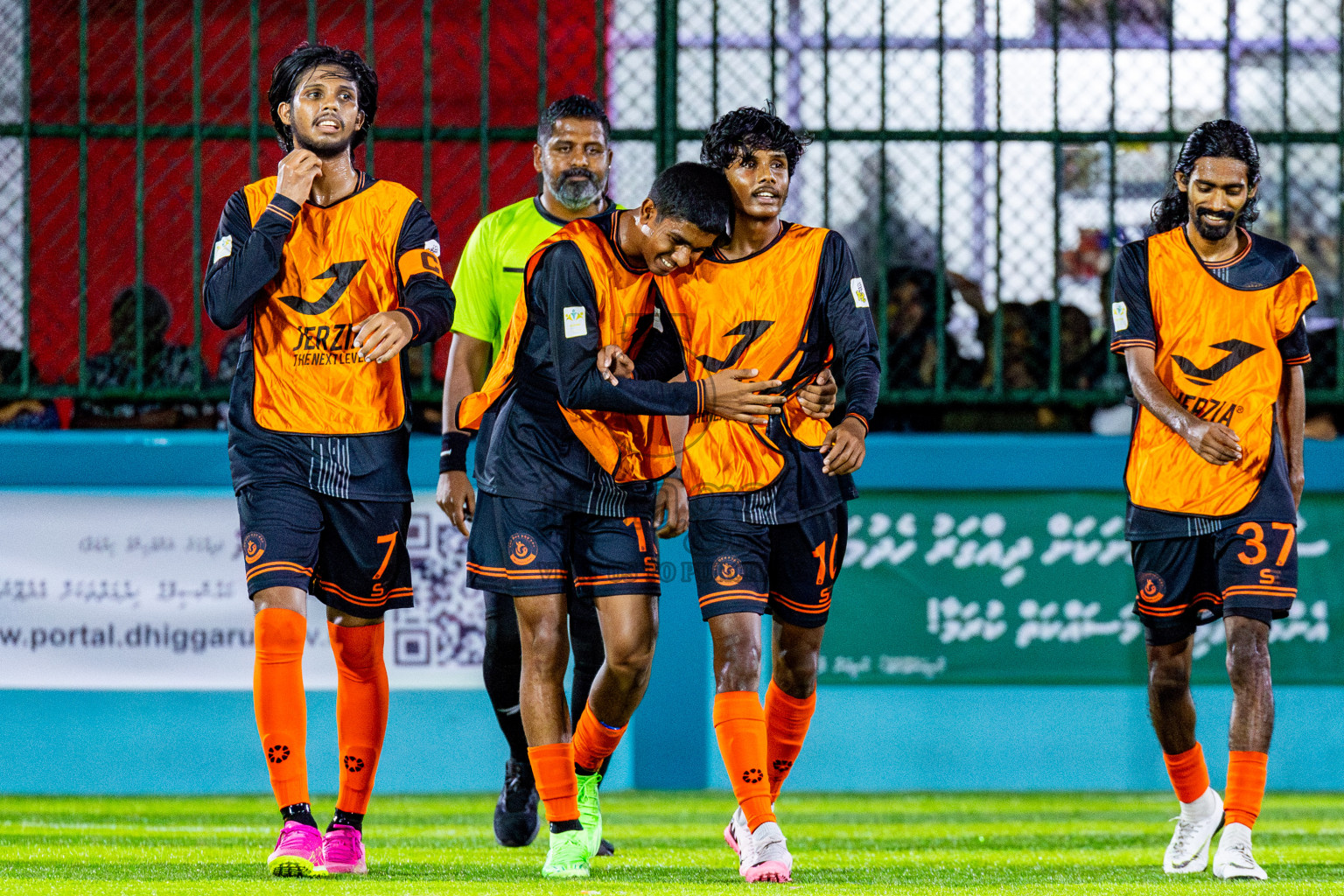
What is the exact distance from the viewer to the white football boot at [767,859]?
14.9ft

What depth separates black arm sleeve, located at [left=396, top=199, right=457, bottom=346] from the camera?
4.84m

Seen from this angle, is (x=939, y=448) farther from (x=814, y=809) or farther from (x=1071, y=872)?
Answer: (x=1071, y=872)

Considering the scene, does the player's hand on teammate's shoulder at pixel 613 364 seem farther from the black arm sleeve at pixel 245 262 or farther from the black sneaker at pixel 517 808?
the black sneaker at pixel 517 808

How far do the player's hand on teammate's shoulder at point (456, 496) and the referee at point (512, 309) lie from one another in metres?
0.03

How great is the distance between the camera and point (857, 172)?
9055 millimetres

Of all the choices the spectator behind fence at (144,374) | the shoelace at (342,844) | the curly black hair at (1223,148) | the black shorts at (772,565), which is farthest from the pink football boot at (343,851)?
the spectator behind fence at (144,374)

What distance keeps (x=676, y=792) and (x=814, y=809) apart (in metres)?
0.76

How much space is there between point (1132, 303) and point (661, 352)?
1504 millimetres

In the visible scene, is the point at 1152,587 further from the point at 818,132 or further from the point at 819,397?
the point at 818,132

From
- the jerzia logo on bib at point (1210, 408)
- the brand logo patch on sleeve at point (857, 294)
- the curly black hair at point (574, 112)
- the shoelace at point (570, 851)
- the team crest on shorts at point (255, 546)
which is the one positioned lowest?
the shoelace at point (570, 851)

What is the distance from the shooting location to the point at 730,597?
4836 millimetres

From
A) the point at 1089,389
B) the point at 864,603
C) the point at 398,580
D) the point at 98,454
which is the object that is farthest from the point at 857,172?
the point at 398,580

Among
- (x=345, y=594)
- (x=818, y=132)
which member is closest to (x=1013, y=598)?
(x=818, y=132)

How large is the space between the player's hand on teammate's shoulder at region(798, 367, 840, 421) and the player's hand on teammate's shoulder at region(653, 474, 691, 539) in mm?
429
